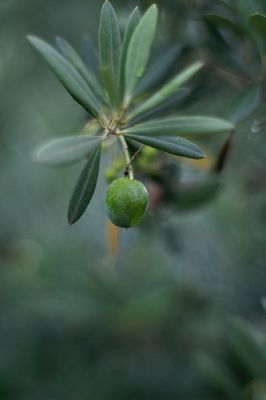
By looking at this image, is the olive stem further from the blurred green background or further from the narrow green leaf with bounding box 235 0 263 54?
the blurred green background

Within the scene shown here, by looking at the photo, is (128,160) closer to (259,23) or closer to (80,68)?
(80,68)

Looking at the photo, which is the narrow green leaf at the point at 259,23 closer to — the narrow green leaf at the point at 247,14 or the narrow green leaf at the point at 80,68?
the narrow green leaf at the point at 247,14

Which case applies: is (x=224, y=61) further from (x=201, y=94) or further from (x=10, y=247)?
(x=10, y=247)

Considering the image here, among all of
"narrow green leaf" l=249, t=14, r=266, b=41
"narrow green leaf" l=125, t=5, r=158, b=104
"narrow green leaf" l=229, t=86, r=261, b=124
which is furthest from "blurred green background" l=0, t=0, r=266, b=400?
"narrow green leaf" l=125, t=5, r=158, b=104

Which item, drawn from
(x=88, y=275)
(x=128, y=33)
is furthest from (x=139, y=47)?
(x=88, y=275)

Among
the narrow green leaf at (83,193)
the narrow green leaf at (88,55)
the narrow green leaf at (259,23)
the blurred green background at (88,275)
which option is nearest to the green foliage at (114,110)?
the narrow green leaf at (83,193)

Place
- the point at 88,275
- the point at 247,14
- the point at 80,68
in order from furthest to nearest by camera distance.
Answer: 1. the point at 88,275
2. the point at 247,14
3. the point at 80,68
